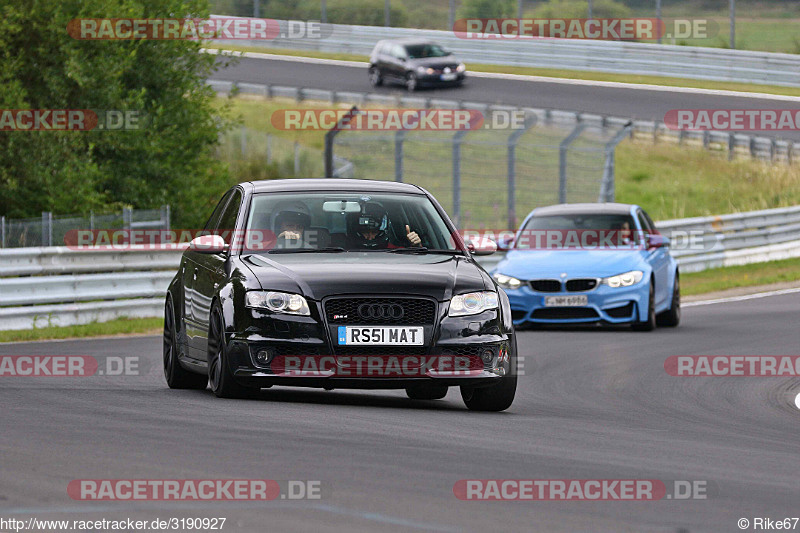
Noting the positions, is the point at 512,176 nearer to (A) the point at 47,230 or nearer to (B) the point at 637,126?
(A) the point at 47,230

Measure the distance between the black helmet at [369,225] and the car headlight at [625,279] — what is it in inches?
296

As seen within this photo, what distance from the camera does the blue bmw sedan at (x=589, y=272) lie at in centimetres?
1809

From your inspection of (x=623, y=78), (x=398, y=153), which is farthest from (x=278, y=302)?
(x=623, y=78)

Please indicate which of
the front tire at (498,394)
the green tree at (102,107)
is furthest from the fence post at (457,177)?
the front tire at (498,394)

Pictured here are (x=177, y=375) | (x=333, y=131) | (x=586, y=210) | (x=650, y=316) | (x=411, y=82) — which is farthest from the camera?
(x=411, y=82)

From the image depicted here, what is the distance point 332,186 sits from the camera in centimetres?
1121

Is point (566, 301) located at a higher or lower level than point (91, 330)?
higher

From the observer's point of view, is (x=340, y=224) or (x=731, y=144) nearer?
(x=340, y=224)

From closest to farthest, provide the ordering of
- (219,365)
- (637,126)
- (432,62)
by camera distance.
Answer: (219,365) < (637,126) < (432,62)

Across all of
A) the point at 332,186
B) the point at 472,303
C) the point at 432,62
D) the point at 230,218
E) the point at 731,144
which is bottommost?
the point at 731,144

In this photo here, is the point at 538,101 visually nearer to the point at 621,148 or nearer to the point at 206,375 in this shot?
the point at 621,148

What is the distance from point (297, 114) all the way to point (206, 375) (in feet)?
128

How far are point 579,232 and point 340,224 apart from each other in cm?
898

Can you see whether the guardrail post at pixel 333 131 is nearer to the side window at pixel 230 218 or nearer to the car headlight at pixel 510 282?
the car headlight at pixel 510 282
